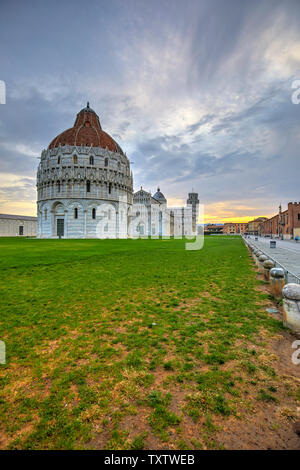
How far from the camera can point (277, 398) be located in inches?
119

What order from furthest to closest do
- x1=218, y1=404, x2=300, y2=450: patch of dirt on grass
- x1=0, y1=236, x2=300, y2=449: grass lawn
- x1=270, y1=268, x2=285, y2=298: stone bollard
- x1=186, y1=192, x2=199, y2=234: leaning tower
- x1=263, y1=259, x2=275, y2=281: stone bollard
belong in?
x1=186, y1=192, x2=199, y2=234: leaning tower
x1=263, y1=259, x2=275, y2=281: stone bollard
x1=270, y1=268, x2=285, y2=298: stone bollard
x1=0, y1=236, x2=300, y2=449: grass lawn
x1=218, y1=404, x2=300, y2=450: patch of dirt on grass

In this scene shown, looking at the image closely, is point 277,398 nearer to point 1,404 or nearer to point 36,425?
point 36,425

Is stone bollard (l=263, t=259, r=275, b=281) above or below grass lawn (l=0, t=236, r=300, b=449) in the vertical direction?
above

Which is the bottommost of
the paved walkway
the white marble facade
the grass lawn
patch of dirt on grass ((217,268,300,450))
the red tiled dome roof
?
patch of dirt on grass ((217,268,300,450))

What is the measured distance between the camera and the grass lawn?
2.52m

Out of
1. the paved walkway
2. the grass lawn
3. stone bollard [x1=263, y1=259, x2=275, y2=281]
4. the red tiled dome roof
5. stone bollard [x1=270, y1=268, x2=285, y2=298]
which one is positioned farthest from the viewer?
the red tiled dome roof

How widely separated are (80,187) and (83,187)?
674 millimetres

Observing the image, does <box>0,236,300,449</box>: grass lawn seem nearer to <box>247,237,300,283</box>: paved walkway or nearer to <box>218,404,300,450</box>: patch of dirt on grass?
<box>218,404,300,450</box>: patch of dirt on grass

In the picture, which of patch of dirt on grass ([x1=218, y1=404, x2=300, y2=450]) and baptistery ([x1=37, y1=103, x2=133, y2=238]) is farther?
baptistery ([x1=37, y1=103, x2=133, y2=238])

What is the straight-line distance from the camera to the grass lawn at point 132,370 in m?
2.52

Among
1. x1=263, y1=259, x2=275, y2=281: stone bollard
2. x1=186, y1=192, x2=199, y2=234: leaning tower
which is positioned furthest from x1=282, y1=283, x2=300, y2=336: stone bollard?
x1=186, y1=192, x2=199, y2=234: leaning tower

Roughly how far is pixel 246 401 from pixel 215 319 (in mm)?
2661
